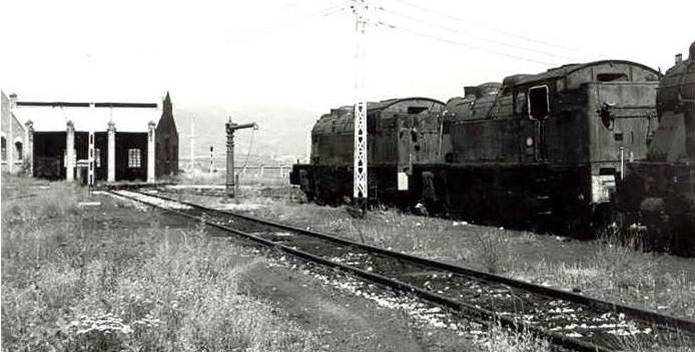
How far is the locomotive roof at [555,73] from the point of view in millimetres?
15328

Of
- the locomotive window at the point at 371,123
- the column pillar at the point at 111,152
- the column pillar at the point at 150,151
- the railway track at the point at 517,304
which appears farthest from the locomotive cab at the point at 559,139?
the column pillar at the point at 150,151

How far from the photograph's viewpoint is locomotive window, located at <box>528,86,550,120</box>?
16.1 m

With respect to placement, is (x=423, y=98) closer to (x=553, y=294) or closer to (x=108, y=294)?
(x=553, y=294)

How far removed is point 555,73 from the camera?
52.2ft

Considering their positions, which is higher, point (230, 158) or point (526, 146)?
point (230, 158)

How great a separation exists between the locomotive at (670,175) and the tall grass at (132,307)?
304 inches

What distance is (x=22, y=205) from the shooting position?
23.1m

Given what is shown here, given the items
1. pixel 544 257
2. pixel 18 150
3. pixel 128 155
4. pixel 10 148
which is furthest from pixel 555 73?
pixel 18 150

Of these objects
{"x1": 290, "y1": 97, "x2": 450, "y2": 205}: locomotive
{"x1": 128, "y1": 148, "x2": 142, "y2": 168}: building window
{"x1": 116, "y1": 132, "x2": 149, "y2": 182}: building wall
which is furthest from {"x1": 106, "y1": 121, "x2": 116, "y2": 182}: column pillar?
{"x1": 290, "y1": 97, "x2": 450, "y2": 205}: locomotive

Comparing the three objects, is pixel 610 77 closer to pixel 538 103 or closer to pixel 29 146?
pixel 538 103

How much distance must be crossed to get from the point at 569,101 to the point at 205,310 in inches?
446

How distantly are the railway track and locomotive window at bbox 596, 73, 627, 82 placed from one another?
6.66m

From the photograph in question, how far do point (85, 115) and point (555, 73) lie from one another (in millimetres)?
50622

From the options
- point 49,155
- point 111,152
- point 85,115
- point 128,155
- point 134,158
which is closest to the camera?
point 111,152
